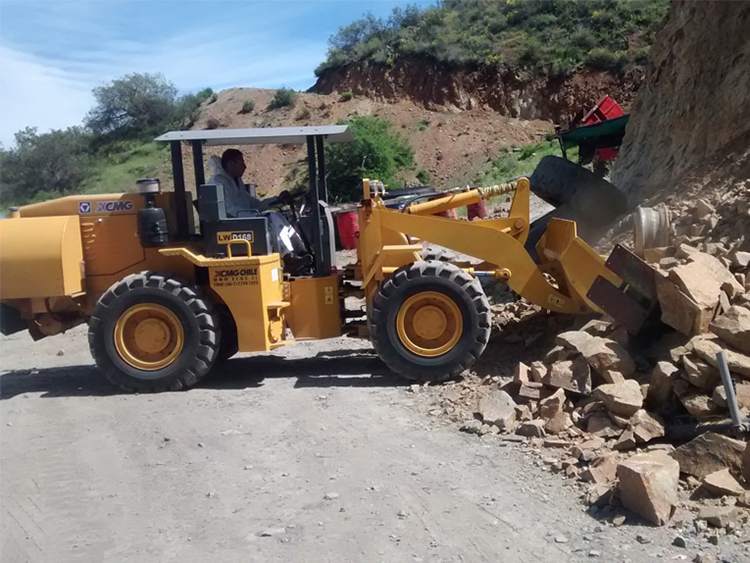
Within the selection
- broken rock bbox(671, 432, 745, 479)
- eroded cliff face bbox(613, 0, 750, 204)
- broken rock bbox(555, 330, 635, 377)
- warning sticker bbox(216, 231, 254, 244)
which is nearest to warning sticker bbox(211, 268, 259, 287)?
warning sticker bbox(216, 231, 254, 244)

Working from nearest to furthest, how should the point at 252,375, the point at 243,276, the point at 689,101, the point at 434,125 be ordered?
the point at 243,276
the point at 252,375
the point at 689,101
the point at 434,125

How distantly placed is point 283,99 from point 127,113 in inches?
487

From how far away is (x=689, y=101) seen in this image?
956 cm

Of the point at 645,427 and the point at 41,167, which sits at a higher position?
the point at 41,167

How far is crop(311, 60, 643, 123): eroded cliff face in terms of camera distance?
36.4m

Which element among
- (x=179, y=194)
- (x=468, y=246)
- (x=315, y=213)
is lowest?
(x=468, y=246)

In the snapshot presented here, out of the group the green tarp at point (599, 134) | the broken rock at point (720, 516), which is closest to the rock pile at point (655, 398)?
the broken rock at point (720, 516)

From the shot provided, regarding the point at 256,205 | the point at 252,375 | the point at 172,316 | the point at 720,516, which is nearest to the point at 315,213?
the point at 256,205

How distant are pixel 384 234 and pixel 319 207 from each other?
2.42 feet

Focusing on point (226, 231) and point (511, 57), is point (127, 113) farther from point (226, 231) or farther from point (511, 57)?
point (226, 231)

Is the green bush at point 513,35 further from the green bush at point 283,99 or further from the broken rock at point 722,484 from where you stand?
the broken rock at point 722,484

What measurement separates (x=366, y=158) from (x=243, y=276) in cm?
2472

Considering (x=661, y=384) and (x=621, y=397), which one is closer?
(x=621, y=397)

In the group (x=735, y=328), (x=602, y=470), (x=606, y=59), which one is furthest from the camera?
(x=606, y=59)
